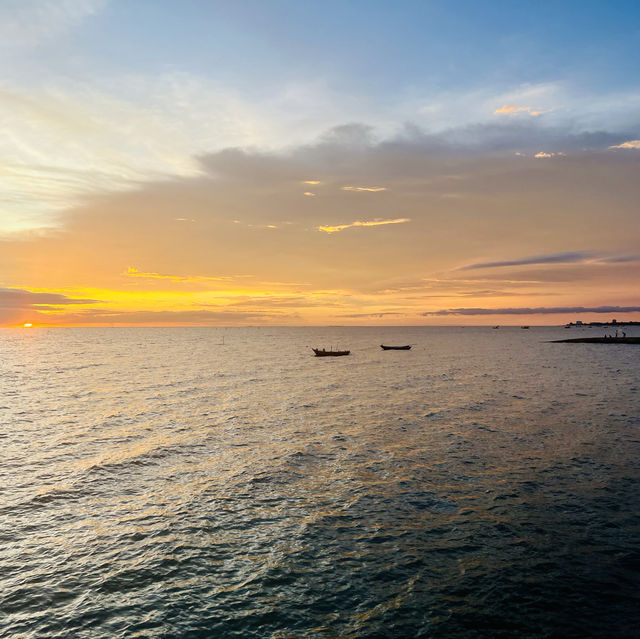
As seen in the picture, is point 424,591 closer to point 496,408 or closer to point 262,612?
point 262,612

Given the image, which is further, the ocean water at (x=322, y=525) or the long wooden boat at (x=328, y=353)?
the long wooden boat at (x=328, y=353)

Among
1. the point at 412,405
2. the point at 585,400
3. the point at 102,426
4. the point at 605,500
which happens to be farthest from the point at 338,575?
the point at 585,400

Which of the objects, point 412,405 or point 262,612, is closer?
point 262,612

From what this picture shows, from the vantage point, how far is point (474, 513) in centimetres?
2250

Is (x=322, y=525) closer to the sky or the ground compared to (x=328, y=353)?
closer to the sky

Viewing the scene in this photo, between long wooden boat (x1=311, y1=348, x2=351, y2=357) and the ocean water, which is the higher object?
the ocean water

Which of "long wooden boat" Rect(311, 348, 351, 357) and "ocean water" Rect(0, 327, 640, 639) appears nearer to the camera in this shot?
"ocean water" Rect(0, 327, 640, 639)

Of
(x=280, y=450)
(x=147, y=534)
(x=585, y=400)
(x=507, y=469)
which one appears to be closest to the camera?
(x=147, y=534)

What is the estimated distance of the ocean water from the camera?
1473cm

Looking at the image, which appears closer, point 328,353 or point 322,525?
point 322,525

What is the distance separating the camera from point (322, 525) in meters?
21.6

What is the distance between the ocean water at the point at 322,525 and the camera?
1473 centimetres

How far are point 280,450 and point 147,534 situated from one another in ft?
51.1

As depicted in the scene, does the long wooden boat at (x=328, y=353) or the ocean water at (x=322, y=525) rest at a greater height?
the ocean water at (x=322, y=525)
